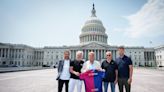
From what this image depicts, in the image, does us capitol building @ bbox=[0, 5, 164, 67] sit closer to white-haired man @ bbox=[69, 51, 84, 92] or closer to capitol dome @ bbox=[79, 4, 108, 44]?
capitol dome @ bbox=[79, 4, 108, 44]

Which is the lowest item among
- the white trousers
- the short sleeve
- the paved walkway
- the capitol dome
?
the paved walkway

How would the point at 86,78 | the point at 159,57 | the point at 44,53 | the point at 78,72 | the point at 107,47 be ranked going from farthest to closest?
the point at 44,53, the point at 107,47, the point at 159,57, the point at 78,72, the point at 86,78

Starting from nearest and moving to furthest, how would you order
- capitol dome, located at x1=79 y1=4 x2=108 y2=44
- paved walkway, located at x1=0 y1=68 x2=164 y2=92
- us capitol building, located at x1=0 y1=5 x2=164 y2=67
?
paved walkway, located at x1=0 y1=68 x2=164 y2=92
us capitol building, located at x1=0 y1=5 x2=164 y2=67
capitol dome, located at x1=79 y1=4 x2=108 y2=44

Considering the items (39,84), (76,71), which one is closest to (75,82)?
(76,71)

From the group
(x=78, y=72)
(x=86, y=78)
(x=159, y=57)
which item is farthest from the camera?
(x=159, y=57)

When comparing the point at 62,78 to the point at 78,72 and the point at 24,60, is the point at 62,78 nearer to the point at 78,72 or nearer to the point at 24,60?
the point at 78,72

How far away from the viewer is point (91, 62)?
6.19 m

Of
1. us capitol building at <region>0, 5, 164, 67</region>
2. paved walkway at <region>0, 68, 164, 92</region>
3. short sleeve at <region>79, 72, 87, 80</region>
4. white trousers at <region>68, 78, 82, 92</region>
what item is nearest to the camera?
short sleeve at <region>79, 72, 87, 80</region>

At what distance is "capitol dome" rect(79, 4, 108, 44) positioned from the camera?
9888 centimetres

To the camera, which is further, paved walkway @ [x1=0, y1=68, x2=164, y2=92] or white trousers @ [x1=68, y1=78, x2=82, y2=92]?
paved walkway @ [x1=0, y1=68, x2=164, y2=92]

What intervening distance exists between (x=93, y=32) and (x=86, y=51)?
539 inches

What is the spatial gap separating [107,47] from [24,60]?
54.0 meters

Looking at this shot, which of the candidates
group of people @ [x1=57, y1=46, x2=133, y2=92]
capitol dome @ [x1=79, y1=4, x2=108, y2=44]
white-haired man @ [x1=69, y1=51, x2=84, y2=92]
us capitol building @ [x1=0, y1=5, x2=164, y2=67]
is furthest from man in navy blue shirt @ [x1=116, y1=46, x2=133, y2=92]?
capitol dome @ [x1=79, y1=4, x2=108, y2=44]

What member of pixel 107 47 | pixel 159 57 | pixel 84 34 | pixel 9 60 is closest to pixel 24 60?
pixel 9 60
